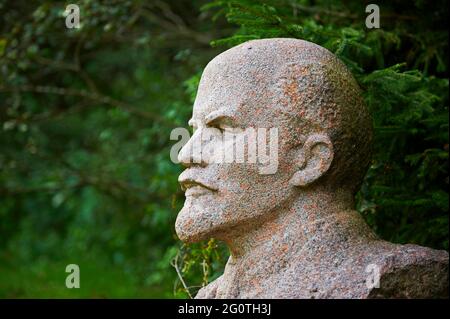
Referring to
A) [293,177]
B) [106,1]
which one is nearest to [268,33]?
[293,177]

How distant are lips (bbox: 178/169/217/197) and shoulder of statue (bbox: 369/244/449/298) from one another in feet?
2.64

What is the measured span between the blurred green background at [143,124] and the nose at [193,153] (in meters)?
0.96

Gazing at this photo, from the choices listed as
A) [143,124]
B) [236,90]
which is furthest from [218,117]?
[143,124]

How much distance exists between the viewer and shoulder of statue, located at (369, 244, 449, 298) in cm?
339

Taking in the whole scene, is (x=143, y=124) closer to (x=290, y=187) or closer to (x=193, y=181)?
(x=193, y=181)

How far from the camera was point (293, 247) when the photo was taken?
3.51 meters

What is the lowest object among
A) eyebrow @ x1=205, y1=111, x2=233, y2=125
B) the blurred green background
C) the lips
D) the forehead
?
the blurred green background

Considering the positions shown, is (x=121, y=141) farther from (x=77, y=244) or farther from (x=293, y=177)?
(x=293, y=177)

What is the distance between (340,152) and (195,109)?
2.26 feet

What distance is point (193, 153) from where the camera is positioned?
3.65 metres

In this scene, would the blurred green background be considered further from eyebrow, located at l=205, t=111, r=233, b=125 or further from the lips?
the lips

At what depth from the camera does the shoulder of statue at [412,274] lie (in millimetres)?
3395

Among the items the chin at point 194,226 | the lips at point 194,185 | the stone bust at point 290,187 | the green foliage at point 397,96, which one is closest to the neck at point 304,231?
the stone bust at point 290,187

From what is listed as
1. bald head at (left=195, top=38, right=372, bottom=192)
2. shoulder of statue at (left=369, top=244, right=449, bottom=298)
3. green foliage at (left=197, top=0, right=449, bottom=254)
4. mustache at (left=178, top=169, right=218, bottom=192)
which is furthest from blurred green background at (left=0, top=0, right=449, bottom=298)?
mustache at (left=178, top=169, right=218, bottom=192)
